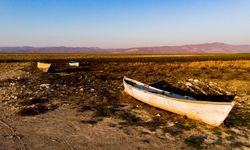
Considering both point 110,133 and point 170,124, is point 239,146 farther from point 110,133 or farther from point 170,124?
point 110,133

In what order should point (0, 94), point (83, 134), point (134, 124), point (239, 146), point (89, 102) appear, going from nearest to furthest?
point (239, 146), point (83, 134), point (134, 124), point (89, 102), point (0, 94)

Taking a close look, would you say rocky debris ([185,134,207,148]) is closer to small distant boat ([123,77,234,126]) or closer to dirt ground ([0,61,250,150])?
dirt ground ([0,61,250,150])

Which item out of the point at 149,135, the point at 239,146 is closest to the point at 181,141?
the point at 149,135

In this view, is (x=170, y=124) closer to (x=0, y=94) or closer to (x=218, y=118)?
(x=218, y=118)

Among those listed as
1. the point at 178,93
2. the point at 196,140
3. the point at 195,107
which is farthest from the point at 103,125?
the point at 178,93

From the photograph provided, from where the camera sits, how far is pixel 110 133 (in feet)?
38.9

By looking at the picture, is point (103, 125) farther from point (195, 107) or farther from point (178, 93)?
point (178, 93)

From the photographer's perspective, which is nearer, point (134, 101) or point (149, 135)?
point (149, 135)

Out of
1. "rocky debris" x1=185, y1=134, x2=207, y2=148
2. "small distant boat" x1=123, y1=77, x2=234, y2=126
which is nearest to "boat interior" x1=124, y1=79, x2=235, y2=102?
"small distant boat" x1=123, y1=77, x2=234, y2=126

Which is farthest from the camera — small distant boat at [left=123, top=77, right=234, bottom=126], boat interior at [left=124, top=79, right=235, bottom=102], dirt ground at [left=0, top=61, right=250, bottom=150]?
boat interior at [left=124, top=79, right=235, bottom=102]

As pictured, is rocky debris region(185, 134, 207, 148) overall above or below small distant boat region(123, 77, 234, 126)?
below

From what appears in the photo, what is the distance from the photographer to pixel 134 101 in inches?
699

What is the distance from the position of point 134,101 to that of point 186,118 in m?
4.62

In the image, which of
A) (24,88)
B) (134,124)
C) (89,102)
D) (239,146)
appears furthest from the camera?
(24,88)
